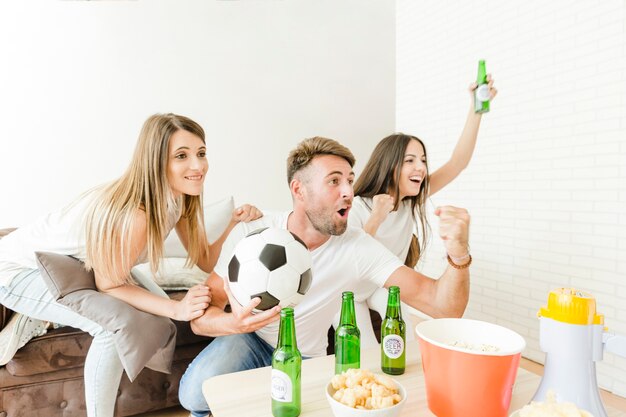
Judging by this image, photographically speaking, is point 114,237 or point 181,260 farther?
point 181,260

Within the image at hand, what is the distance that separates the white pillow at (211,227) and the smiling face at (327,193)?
1214mm

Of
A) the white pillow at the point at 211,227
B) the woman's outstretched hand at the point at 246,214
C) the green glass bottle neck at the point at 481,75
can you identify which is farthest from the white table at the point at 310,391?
the green glass bottle neck at the point at 481,75

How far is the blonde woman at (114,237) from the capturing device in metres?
1.51

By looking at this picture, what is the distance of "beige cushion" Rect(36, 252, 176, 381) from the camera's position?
1.52 m

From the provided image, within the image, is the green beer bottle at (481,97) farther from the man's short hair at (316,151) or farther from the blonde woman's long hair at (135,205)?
the blonde woman's long hair at (135,205)

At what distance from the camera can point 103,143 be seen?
9.48ft

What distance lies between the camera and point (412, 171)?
2.13m

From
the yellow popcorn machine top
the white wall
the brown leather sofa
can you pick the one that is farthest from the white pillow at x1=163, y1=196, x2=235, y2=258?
the yellow popcorn machine top

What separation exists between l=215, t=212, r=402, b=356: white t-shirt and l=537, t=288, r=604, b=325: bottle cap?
26.3 inches

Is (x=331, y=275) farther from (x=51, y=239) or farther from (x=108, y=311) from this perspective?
(x=51, y=239)

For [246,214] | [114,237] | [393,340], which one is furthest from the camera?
[246,214]

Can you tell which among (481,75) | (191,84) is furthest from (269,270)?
(191,84)

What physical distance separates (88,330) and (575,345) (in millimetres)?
1649

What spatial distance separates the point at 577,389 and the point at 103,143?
2969 mm
